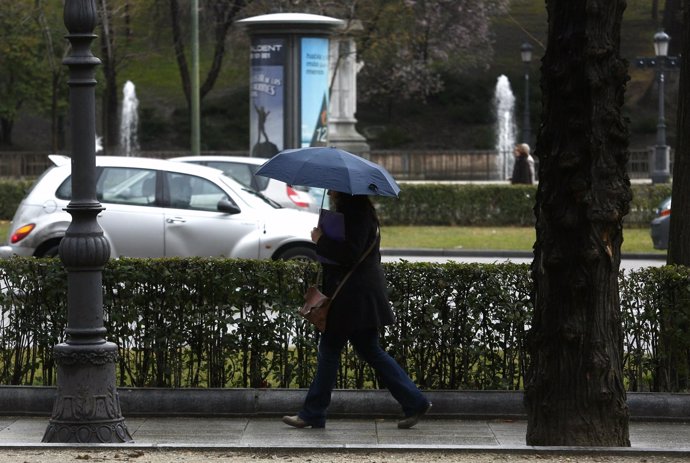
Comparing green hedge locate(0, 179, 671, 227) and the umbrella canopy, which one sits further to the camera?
green hedge locate(0, 179, 671, 227)

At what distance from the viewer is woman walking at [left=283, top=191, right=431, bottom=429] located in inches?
320

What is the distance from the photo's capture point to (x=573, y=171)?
7.29 metres

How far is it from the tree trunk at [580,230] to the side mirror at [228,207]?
26.4 ft

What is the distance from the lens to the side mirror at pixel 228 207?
50.1 ft

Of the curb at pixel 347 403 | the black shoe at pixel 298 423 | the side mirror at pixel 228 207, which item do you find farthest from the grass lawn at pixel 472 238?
the black shoe at pixel 298 423

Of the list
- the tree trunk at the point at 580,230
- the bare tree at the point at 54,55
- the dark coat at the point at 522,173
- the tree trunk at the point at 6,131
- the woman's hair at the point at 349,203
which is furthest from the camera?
the tree trunk at the point at 6,131

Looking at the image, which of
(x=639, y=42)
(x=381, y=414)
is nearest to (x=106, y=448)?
(x=381, y=414)

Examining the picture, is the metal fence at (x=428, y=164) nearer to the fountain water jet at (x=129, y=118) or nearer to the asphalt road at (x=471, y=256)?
the fountain water jet at (x=129, y=118)

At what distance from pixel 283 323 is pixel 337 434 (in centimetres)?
104

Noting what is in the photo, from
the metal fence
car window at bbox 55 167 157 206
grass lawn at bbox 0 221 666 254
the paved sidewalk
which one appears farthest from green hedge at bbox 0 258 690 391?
the metal fence

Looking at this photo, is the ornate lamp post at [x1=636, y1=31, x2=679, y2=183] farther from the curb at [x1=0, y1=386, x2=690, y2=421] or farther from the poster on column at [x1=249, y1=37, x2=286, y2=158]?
the curb at [x1=0, y1=386, x2=690, y2=421]

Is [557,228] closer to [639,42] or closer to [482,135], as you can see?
[482,135]

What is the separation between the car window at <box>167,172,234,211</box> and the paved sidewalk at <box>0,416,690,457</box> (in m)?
6.77

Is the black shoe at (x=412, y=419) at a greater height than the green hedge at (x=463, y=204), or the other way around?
the green hedge at (x=463, y=204)
